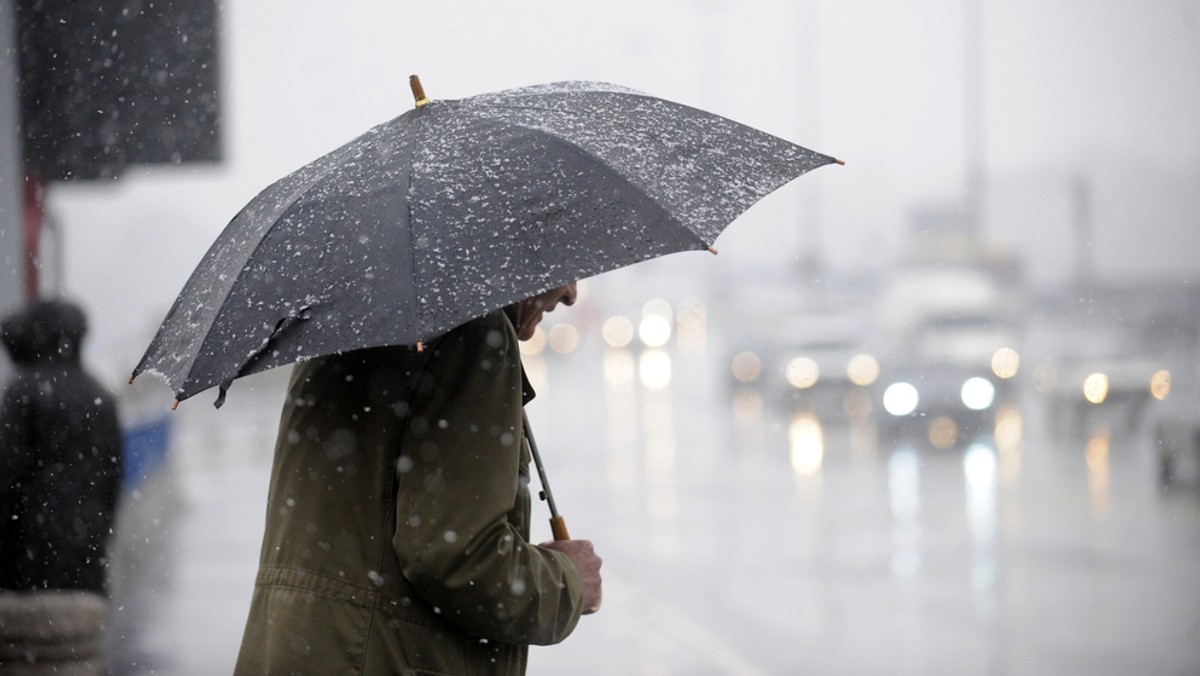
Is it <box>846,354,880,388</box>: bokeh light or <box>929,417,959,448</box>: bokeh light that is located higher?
<box>846,354,880,388</box>: bokeh light

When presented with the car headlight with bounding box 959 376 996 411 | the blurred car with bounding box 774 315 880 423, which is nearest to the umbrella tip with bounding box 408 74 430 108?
the car headlight with bounding box 959 376 996 411

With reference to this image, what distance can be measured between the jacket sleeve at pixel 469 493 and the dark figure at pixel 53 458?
2.74m

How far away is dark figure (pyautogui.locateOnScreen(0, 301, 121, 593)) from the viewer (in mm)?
4484

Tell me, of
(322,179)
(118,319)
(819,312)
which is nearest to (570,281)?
(322,179)

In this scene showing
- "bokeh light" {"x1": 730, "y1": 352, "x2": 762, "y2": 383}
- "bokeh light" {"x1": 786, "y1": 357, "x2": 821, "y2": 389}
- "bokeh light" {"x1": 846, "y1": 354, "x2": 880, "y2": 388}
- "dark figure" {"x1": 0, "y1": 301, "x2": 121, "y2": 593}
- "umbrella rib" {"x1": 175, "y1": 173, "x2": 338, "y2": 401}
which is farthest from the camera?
"bokeh light" {"x1": 730, "y1": 352, "x2": 762, "y2": 383}

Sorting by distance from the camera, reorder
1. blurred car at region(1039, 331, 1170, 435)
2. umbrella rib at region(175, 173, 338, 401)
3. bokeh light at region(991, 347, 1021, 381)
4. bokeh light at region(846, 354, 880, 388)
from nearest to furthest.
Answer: umbrella rib at region(175, 173, 338, 401)
blurred car at region(1039, 331, 1170, 435)
bokeh light at region(991, 347, 1021, 381)
bokeh light at region(846, 354, 880, 388)

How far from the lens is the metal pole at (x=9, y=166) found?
5.90m

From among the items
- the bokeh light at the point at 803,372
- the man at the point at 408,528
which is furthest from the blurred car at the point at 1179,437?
the bokeh light at the point at 803,372

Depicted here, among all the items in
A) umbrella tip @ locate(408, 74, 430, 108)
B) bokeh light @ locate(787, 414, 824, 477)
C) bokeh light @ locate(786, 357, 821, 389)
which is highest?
umbrella tip @ locate(408, 74, 430, 108)

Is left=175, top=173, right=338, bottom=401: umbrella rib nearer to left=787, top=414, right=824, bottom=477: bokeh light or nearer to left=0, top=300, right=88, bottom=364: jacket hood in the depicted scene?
left=0, top=300, right=88, bottom=364: jacket hood

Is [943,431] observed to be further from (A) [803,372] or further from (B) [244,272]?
(B) [244,272]

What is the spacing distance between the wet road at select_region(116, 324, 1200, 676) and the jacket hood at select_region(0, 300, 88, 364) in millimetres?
2069

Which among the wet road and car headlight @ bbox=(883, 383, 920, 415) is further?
car headlight @ bbox=(883, 383, 920, 415)

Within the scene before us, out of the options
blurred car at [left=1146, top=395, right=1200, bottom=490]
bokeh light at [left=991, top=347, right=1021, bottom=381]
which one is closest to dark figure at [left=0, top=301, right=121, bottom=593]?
blurred car at [left=1146, top=395, right=1200, bottom=490]
